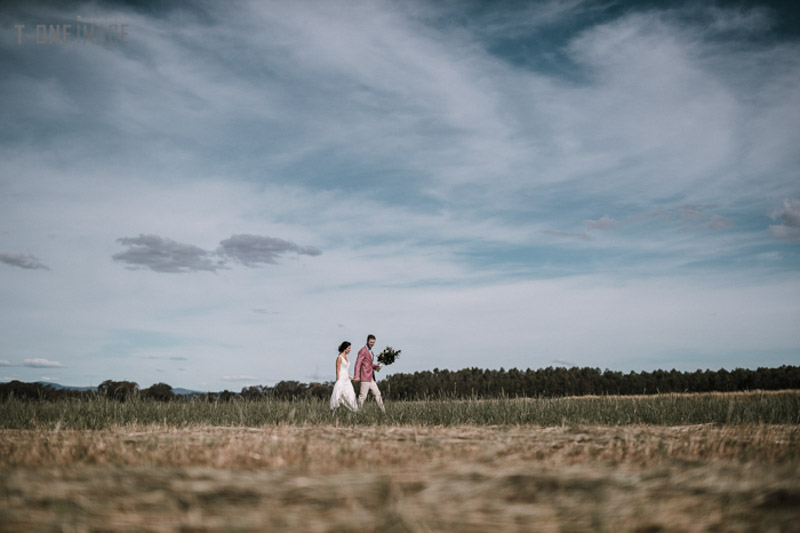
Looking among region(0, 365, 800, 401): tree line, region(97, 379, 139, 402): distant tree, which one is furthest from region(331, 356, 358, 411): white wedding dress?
region(0, 365, 800, 401): tree line

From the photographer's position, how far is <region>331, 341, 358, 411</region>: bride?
13547mm

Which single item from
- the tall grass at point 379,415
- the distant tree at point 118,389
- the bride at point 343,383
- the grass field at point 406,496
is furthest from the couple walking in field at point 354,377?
the grass field at point 406,496

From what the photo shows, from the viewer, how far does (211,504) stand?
2.38 meters

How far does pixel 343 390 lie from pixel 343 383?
0.18 m

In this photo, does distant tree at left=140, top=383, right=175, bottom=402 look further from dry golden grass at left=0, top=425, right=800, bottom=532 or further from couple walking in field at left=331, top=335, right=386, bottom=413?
→ dry golden grass at left=0, top=425, right=800, bottom=532

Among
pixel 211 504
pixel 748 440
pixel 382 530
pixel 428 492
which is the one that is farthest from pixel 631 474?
pixel 748 440

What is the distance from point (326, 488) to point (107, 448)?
123 inches

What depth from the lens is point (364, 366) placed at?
1490 cm

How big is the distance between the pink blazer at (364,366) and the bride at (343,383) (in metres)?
0.49

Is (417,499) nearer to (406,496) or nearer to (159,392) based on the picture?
(406,496)

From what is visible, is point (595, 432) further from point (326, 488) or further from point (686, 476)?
point (326, 488)

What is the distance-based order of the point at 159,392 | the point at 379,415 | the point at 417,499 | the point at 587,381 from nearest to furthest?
the point at 417,499
the point at 379,415
the point at 159,392
the point at 587,381

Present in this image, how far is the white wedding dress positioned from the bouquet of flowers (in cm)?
224

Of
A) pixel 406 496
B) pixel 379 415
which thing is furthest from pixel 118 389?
pixel 406 496
